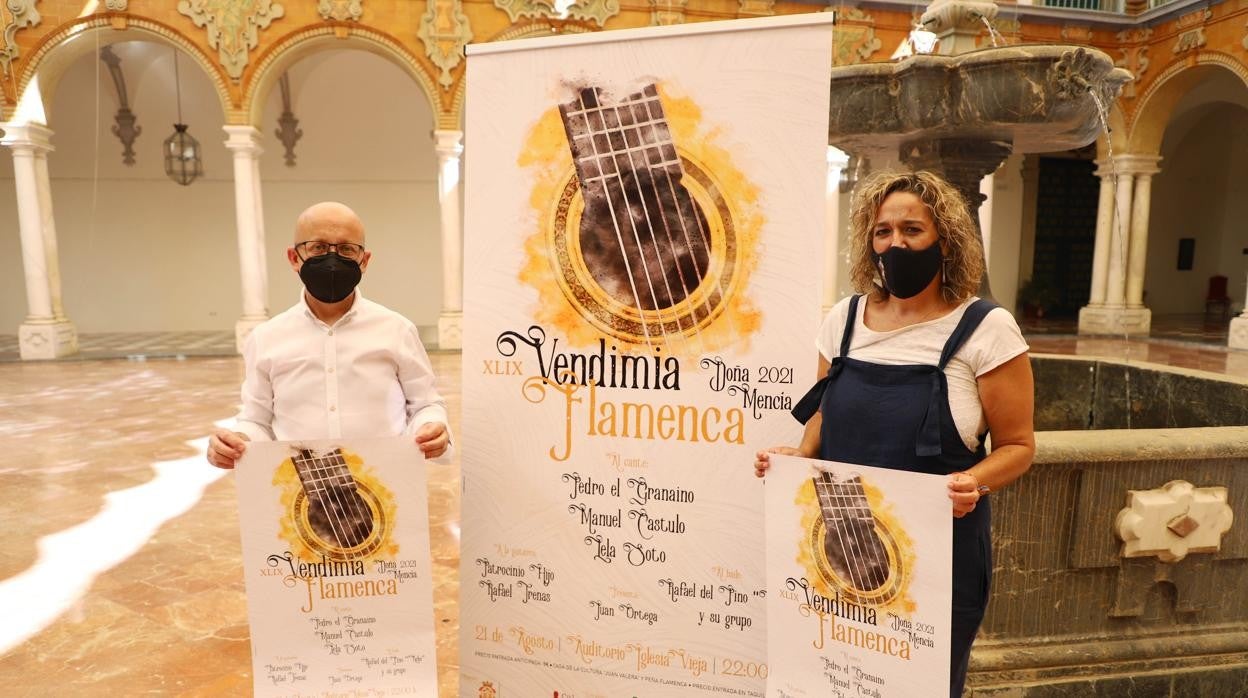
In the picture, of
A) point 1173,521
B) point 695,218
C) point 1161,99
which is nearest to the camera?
point 695,218

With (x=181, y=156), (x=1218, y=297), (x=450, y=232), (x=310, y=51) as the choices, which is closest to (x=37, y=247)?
(x=181, y=156)

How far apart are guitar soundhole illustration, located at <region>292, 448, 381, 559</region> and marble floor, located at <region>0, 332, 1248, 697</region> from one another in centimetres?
97

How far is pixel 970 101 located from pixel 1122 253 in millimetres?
12812

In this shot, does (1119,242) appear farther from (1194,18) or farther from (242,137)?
(242,137)

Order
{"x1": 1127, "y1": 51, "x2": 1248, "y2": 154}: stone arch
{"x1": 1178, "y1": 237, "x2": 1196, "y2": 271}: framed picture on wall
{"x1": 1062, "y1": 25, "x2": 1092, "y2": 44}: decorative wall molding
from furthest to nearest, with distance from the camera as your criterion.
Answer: {"x1": 1178, "y1": 237, "x2": 1196, "y2": 271}: framed picture on wall < {"x1": 1062, "y1": 25, "x2": 1092, "y2": 44}: decorative wall molding < {"x1": 1127, "y1": 51, "x2": 1248, "y2": 154}: stone arch

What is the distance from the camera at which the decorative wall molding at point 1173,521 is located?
235 centimetres

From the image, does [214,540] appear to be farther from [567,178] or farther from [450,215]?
[450,215]

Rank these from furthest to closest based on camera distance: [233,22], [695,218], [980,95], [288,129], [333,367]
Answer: [288,129] → [233,22] → [980,95] → [333,367] → [695,218]

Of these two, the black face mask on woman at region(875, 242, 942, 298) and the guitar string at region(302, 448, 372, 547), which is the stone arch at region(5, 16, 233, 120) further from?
the black face mask on woman at region(875, 242, 942, 298)

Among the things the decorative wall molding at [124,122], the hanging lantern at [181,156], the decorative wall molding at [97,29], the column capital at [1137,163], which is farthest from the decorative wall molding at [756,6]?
the decorative wall molding at [124,122]

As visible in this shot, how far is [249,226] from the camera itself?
1144cm

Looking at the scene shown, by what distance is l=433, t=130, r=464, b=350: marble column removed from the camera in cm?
1142

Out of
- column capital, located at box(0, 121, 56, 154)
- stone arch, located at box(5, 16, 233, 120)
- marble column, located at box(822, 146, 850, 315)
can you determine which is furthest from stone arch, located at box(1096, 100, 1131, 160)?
column capital, located at box(0, 121, 56, 154)

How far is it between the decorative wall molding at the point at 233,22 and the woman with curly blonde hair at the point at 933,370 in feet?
37.9
